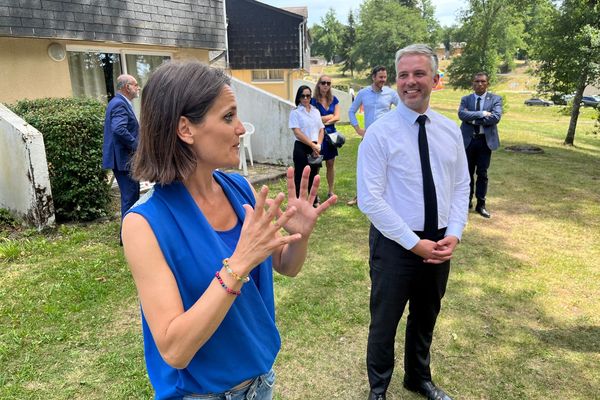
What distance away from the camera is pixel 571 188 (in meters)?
8.03

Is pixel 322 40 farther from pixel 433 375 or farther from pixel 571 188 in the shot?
pixel 433 375

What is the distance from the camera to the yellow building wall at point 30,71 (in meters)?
6.62

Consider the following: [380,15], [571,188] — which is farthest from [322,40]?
[571,188]

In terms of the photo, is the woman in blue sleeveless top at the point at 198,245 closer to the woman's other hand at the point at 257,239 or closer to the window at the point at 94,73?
the woman's other hand at the point at 257,239

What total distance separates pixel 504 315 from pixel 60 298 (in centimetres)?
401

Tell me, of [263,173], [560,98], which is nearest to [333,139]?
[263,173]

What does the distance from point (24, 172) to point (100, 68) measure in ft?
12.7

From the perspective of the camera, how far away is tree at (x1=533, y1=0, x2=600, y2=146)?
1041 cm

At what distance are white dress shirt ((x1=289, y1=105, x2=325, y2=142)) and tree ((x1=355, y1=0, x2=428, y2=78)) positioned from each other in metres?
50.1

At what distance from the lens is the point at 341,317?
12.3 ft

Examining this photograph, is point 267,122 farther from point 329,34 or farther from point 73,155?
point 329,34

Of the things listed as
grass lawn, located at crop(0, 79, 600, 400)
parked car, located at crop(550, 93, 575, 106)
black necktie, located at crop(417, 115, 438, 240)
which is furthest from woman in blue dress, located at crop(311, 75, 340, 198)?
parked car, located at crop(550, 93, 575, 106)

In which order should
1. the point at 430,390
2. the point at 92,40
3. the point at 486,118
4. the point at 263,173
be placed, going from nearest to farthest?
the point at 430,390 → the point at 486,118 → the point at 92,40 → the point at 263,173

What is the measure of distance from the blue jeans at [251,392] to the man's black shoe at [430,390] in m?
1.62
